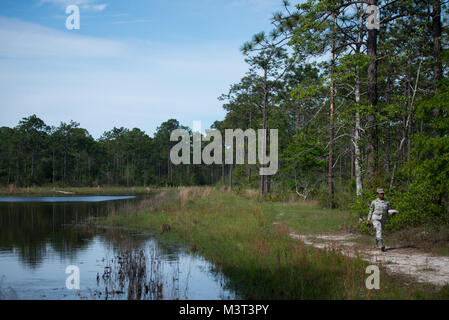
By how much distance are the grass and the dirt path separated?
562 millimetres

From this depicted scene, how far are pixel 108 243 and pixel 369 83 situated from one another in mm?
11207

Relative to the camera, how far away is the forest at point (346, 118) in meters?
12.3

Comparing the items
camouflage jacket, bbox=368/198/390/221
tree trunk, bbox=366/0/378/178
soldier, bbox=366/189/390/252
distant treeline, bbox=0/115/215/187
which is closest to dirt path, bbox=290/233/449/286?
soldier, bbox=366/189/390/252

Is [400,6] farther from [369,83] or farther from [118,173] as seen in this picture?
[118,173]

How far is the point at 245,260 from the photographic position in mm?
10844

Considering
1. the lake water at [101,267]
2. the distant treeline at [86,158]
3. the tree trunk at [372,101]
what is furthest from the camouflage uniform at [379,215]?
the distant treeline at [86,158]

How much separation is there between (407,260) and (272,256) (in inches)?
131

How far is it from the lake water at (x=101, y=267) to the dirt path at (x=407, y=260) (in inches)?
147

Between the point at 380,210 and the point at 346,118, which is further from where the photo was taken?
the point at 346,118

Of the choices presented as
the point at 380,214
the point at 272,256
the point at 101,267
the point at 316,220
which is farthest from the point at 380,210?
the point at 101,267

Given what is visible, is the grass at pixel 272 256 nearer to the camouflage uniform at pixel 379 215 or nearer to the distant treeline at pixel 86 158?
the camouflage uniform at pixel 379 215

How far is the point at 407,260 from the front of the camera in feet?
33.6

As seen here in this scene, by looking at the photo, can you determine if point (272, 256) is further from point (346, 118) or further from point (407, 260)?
point (346, 118)

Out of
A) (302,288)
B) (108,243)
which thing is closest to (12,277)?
(108,243)
